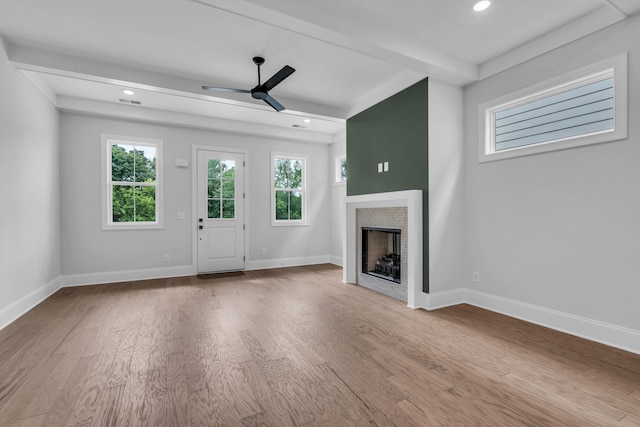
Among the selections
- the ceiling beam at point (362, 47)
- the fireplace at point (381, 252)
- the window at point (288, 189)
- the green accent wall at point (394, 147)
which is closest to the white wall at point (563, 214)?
the ceiling beam at point (362, 47)

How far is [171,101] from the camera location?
15.4 ft

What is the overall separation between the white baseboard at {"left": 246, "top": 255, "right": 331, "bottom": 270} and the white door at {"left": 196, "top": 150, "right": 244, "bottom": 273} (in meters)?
0.27

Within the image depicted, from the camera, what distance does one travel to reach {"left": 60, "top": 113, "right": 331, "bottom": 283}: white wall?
488cm

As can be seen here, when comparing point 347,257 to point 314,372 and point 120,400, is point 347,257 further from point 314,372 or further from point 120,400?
point 120,400

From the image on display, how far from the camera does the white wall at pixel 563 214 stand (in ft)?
8.46

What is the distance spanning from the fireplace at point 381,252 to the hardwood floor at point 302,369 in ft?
2.88

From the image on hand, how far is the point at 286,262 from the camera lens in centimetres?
653

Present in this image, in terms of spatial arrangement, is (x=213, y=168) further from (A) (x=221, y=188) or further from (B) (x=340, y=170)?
(B) (x=340, y=170)

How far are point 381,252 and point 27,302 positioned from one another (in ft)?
15.5

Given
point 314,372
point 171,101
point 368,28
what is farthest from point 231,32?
point 314,372

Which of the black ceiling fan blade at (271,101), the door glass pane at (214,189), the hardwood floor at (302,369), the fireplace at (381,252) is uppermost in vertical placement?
the black ceiling fan blade at (271,101)

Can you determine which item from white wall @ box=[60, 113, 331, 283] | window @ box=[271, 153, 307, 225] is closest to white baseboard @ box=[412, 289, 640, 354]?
white wall @ box=[60, 113, 331, 283]

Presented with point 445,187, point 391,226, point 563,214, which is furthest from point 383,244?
point 563,214

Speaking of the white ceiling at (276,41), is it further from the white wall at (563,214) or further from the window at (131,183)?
the window at (131,183)
